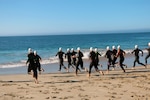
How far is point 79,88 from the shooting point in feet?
53.0

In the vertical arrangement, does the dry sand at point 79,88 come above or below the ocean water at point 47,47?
below

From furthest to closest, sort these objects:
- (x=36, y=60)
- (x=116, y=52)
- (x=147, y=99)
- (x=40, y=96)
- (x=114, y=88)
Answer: (x=116, y=52)
(x=36, y=60)
(x=114, y=88)
(x=40, y=96)
(x=147, y=99)

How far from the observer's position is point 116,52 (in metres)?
23.2

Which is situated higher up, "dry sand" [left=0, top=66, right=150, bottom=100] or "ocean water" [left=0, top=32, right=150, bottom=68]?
"ocean water" [left=0, top=32, right=150, bottom=68]

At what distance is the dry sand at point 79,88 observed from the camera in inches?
556

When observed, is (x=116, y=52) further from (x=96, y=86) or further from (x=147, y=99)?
(x=147, y=99)

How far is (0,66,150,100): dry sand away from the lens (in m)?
14.1

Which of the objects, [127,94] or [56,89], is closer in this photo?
[127,94]

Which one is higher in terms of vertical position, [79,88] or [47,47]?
[47,47]

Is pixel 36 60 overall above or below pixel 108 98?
above

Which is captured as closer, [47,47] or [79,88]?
[79,88]

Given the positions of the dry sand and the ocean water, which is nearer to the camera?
the dry sand

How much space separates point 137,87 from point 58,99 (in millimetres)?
4405

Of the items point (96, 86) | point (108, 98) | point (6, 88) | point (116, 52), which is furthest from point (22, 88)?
point (116, 52)
